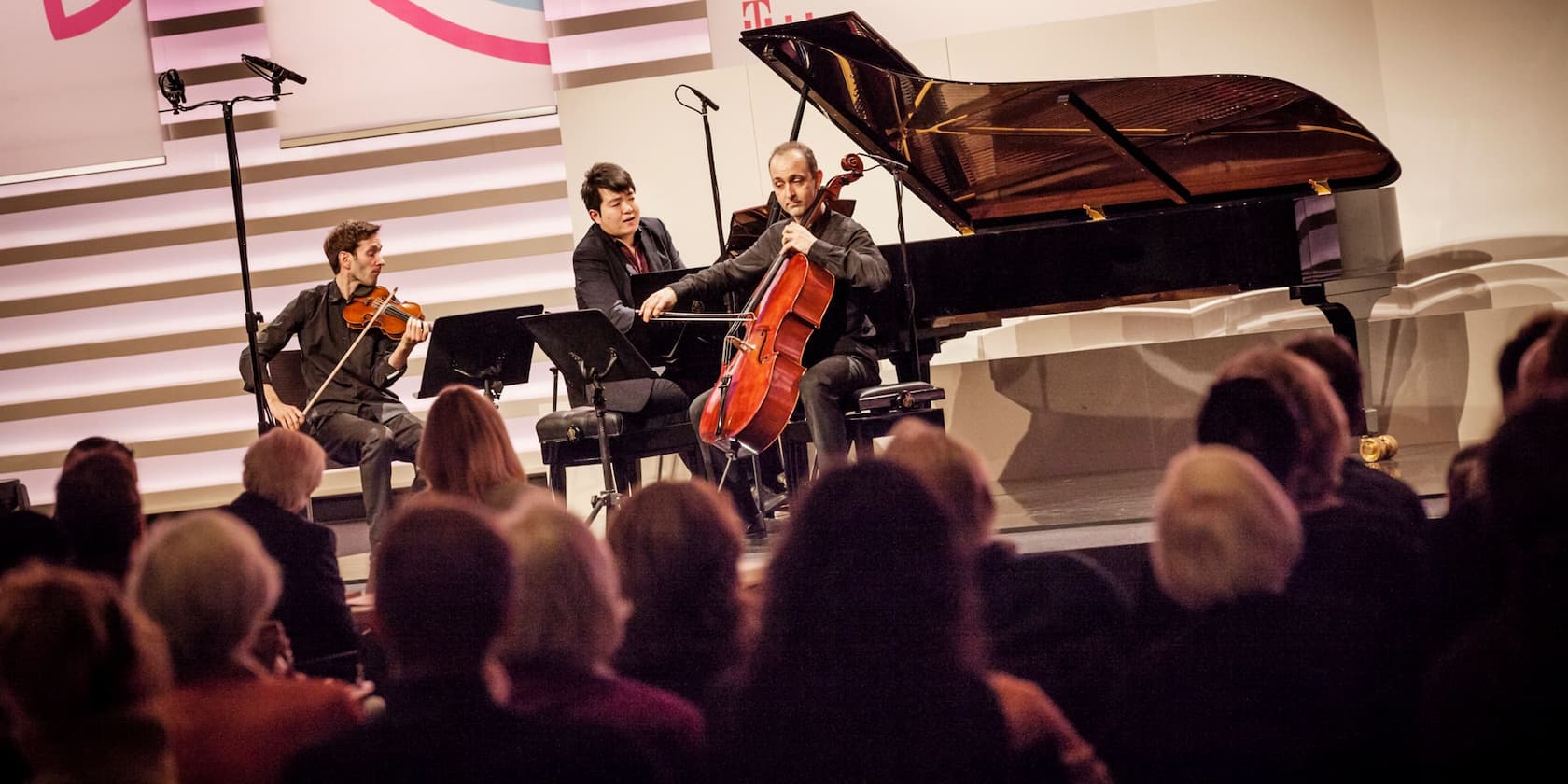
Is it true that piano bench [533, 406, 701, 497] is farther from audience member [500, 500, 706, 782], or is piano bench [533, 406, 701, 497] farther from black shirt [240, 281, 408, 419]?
audience member [500, 500, 706, 782]

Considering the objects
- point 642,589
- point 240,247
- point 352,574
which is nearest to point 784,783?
point 642,589

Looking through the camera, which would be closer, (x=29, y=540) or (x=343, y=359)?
(x=29, y=540)

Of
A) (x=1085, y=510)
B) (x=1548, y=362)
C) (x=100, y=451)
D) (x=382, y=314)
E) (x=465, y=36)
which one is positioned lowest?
(x=1085, y=510)

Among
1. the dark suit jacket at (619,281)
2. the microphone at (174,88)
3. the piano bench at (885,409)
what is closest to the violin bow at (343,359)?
the dark suit jacket at (619,281)

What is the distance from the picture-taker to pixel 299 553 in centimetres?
261

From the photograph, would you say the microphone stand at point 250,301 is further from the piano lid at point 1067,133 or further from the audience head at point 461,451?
Result: the audience head at point 461,451

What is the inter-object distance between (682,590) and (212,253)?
19.6ft

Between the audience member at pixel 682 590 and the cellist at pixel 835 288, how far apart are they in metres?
2.31

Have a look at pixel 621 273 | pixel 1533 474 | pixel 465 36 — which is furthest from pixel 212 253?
pixel 1533 474

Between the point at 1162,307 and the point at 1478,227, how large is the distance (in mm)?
1394

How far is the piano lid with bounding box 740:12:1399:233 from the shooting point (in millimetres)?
4316

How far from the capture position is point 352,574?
461cm

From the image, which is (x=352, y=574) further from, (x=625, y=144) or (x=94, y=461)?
(x=625, y=144)

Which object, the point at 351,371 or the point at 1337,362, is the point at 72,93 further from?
Result: the point at 1337,362
